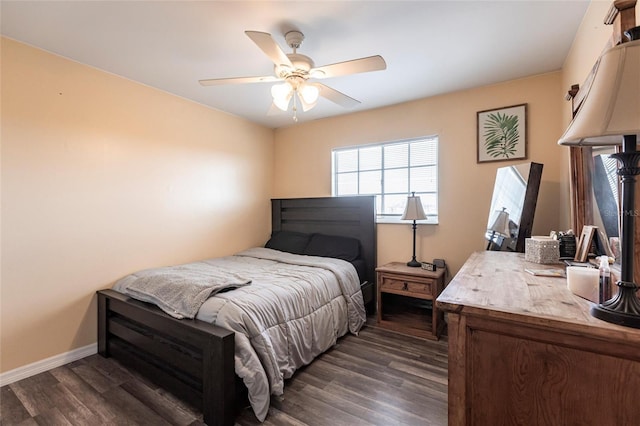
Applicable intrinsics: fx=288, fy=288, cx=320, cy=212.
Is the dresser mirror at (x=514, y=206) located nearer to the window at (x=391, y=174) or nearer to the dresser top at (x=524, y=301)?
the window at (x=391, y=174)

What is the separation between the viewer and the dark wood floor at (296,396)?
166cm

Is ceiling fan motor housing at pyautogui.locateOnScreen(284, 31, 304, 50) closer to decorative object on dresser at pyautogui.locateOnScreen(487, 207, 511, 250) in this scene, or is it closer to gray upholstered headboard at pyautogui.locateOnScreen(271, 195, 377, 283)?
gray upholstered headboard at pyautogui.locateOnScreen(271, 195, 377, 283)

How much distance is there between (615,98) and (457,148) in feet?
7.80

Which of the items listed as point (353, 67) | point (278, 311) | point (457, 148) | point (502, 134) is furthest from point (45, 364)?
point (502, 134)

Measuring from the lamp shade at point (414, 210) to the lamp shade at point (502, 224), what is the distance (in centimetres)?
62

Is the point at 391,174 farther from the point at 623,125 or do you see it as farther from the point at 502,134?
the point at 623,125

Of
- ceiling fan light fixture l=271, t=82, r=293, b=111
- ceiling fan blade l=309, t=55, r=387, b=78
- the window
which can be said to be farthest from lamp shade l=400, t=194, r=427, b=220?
ceiling fan light fixture l=271, t=82, r=293, b=111

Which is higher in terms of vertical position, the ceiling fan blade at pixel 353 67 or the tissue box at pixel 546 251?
the ceiling fan blade at pixel 353 67

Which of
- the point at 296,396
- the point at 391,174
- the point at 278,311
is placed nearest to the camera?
the point at 296,396

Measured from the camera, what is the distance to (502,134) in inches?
106

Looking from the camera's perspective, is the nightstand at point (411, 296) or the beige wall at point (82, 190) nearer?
the beige wall at point (82, 190)

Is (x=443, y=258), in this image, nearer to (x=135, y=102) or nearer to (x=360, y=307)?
(x=360, y=307)

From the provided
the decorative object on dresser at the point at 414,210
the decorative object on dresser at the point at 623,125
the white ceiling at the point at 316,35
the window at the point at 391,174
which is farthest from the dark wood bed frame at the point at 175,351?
the window at the point at 391,174

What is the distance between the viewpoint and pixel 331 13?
1757 millimetres
